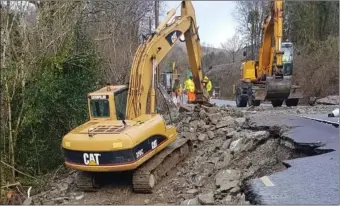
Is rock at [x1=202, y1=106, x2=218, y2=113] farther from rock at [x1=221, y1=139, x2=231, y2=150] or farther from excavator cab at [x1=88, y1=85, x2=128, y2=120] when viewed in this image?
excavator cab at [x1=88, y1=85, x2=128, y2=120]

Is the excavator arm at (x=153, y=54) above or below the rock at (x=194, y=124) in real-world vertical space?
above

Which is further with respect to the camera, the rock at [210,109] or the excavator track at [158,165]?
the rock at [210,109]

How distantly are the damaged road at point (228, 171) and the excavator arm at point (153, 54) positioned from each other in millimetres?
1626

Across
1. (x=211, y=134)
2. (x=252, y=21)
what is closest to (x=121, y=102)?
(x=211, y=134)

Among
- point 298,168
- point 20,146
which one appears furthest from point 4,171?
point 298,168

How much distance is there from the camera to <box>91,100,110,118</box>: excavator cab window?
9.55 metres

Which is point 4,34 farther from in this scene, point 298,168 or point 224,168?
point 298,168

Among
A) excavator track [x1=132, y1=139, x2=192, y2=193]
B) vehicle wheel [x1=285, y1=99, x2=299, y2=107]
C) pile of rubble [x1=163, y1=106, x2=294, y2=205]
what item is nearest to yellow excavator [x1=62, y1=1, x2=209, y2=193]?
excavator track [x1=132, y1=139, x2=192, y2=193]

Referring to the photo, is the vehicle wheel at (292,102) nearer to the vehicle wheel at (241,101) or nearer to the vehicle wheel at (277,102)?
the vehicle wheel at (277,102)

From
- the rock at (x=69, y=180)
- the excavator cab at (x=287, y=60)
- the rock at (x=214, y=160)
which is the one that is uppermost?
A: the excavator cab at (x=287, y=60)

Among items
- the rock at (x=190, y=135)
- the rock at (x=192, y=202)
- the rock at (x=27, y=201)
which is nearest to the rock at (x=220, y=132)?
the rock at (x=190, y=135)

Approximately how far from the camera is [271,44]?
711 inches

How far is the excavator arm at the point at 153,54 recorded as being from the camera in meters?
9.85

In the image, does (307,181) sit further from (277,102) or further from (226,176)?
(277,102)
